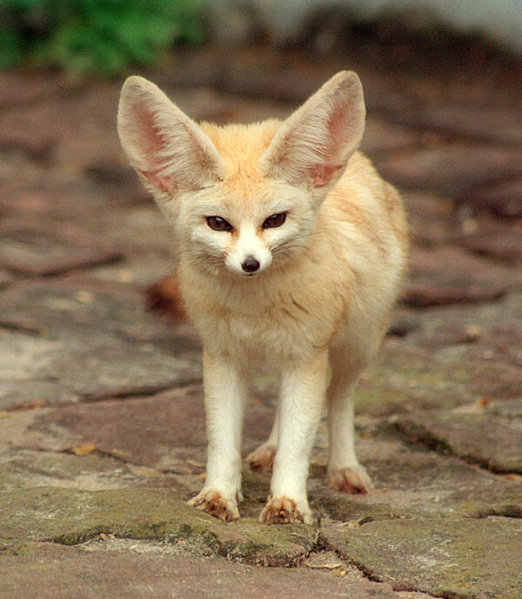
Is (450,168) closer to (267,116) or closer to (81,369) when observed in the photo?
(267,116)

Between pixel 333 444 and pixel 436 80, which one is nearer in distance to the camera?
pixel 333 444

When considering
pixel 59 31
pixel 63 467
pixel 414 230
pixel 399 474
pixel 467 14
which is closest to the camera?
pixel 63 467

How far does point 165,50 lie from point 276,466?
9.66 meters

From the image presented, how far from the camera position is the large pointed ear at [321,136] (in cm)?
331

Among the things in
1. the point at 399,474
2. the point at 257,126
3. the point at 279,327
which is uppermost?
the point at 257,126

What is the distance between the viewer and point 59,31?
12.1 m

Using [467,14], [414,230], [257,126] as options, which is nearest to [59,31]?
[467,14]

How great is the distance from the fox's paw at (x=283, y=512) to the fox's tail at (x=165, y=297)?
8.72 ft

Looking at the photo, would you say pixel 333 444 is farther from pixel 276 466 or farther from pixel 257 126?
pixel 257 126

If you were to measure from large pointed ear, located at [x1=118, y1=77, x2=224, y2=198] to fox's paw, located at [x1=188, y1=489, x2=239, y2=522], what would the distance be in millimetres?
1102

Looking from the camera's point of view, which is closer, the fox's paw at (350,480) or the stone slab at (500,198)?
the fox's paw at (350,480)

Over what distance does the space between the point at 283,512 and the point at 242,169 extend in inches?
47.7

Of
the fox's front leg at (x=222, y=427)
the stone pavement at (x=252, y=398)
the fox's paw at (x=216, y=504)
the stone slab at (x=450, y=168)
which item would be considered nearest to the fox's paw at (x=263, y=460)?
the stone pavement at (x=252, y=398)

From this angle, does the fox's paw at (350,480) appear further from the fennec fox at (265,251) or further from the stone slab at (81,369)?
the stone slab at (81,369)
